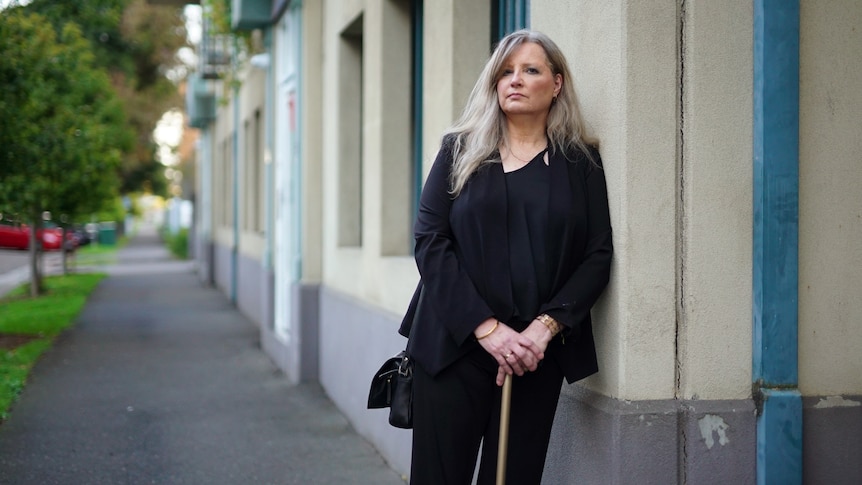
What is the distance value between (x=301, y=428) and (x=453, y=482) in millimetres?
4319

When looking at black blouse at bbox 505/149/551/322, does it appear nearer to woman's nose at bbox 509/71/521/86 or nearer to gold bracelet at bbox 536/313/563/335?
gold bracelet at bbox 536/313/563/335

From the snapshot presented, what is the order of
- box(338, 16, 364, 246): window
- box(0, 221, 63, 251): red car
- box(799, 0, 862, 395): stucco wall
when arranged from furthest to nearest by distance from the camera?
box(0, 221, 63, 251): red car
box(338, 16, 364, 246): window
box(799, 0, 862, 395): stucco wall

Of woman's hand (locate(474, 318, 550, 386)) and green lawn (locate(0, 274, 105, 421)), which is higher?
woman's hand (locate(474, 318, 550, 386))

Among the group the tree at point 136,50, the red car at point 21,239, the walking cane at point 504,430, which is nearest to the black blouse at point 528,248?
the walking cane at point 504,430

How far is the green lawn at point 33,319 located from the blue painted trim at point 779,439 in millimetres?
6003

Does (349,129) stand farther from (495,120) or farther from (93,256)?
(93,256)

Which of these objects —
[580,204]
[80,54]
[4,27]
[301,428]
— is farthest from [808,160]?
[80,54]

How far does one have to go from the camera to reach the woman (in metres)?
3.41

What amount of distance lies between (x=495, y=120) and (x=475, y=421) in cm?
99

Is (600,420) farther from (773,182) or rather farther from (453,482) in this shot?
(773,182)

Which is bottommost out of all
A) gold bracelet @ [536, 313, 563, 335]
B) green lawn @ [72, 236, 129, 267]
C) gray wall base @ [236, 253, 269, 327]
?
green lawn @ [72, 236, 129, 267]

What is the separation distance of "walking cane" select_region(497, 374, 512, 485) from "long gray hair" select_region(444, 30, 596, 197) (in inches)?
25.6

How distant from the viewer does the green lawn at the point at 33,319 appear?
9719mm

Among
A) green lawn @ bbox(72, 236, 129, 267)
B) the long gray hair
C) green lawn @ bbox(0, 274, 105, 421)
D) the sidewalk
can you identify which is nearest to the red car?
green lawn @ bbox(72, 236, 129, 267)
